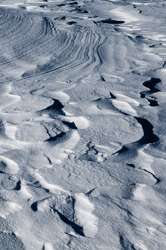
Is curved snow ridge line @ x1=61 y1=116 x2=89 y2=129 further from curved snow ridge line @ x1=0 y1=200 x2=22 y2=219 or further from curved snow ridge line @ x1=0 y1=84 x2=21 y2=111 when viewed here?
curved snow ridge line @ x1=0 y1=200 x2=22 y2=219

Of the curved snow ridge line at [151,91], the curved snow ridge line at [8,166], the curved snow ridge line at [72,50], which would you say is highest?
the curved snow ridge line at [72,50]

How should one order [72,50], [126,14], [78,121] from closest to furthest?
[78,121]
[72,50]
[126,14]

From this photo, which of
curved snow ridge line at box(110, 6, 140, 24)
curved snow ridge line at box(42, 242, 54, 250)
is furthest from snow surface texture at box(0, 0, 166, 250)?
curved snow ridge line at box(110, 6, 140, 24)

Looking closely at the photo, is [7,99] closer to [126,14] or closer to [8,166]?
[8,166]

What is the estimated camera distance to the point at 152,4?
3.24 metres

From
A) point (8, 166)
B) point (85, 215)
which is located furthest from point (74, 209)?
point (8, 166)

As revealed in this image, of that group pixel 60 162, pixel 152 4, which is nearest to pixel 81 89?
pixel 60 162

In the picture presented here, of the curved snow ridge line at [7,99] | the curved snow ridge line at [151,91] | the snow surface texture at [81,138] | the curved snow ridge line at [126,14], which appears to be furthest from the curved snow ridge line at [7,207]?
the curved snow ridge line at [126,14]

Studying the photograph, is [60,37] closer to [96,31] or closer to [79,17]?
[96,31]

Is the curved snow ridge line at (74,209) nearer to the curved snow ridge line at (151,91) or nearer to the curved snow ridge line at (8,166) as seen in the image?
the curved snow ridge line at (8,166)

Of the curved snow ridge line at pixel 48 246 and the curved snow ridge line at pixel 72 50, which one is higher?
the curved snow ridge line at pixel 72 50

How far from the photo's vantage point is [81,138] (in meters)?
1.25

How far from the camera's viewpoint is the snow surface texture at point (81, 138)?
2.86 ft

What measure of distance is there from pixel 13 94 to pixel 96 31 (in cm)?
117
